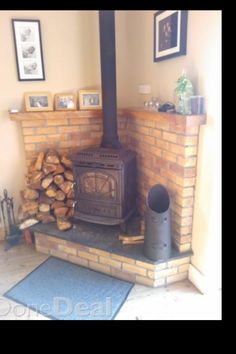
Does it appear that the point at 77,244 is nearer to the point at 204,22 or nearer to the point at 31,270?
the point at 31,270

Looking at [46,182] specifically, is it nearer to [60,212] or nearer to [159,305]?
[60,212]

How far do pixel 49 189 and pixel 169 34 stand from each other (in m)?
1.50

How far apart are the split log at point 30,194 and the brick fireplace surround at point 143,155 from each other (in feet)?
0.84

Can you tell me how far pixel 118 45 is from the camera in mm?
2348

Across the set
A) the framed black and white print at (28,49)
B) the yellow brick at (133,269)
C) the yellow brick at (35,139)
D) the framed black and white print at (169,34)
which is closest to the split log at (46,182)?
the yellow brick at (35,139)

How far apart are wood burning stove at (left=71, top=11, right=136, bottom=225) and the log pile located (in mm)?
194

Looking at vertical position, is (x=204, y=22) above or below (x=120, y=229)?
above

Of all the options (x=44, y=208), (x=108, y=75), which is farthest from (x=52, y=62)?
(x=44, y=208)

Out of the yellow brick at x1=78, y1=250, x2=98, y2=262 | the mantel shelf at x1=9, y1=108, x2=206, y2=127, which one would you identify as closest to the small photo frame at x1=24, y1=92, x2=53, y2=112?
the mantel shelf at x1=9, y1=108, x2=206, y2=127

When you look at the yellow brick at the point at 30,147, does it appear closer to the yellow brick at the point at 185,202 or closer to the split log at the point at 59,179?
the split log at the point at 59,179

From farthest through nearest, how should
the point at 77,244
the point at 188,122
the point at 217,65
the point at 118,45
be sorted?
the point at 118,45 → the point at 77,244 → the point at 188,122 → the point at 217,65

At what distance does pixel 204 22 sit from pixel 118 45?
1.05 metres
